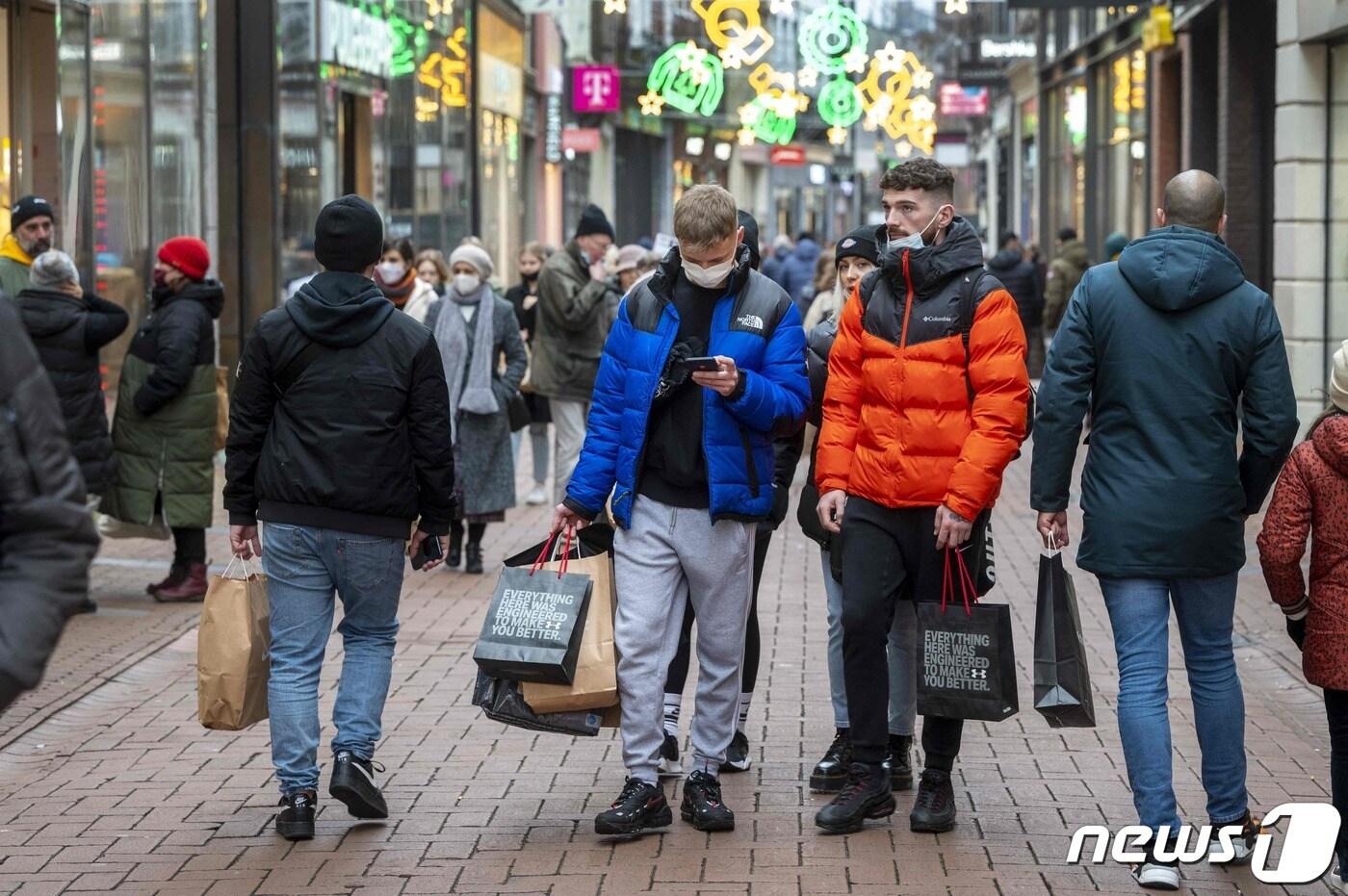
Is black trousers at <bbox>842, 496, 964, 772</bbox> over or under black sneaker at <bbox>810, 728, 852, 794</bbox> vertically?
over

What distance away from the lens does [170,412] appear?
9.95 m

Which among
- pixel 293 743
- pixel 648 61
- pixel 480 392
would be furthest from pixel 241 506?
pixel 648 61

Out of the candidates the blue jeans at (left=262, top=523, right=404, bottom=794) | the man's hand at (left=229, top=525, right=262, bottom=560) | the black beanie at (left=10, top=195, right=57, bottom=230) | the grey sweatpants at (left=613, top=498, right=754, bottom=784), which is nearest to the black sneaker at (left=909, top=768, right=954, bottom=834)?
the grey sweatpants at (left=613, top=498, right=754, bottom=784)

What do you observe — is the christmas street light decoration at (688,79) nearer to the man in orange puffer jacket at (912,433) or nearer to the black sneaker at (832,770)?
the black sneaker at (832,770)

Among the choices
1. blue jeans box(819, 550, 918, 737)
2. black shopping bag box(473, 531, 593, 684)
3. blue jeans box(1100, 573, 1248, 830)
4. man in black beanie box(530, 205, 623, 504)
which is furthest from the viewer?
man in black beanie box(530, 205, 623, 504)

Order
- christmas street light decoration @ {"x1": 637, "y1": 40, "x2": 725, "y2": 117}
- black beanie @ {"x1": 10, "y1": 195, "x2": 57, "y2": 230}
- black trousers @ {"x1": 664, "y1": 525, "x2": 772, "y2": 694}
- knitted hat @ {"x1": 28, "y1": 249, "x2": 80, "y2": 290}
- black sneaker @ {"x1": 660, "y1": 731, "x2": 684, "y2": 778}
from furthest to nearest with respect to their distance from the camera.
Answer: christmas street light decoration @ {"x1": 637, "y1": 40, "x2": 725, "y2": 117}, black beanie @ {"x1": 10, "y1": 195, "x2": 57, "y2": 230}, knitted hat @ {"x1": 28, "y1": 249, "x2": 80, "y2": 290}, black sneaker @ {"x1": 660, "y1": 731, "x2": 684, "y2": 778}, black trousers @ {"x1": 664, "y1": 525, "x2": 772, "y2": 694}

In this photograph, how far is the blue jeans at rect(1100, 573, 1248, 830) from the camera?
536cm

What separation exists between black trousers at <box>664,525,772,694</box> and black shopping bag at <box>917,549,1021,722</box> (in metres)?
0.77

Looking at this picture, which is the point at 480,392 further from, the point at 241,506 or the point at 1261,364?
the point at 1261,364

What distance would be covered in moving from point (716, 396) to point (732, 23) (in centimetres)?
1445

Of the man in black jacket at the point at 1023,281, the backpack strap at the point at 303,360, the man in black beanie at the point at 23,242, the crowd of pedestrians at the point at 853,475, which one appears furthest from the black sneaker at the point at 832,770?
the man in black jacket at the point at 1023,281

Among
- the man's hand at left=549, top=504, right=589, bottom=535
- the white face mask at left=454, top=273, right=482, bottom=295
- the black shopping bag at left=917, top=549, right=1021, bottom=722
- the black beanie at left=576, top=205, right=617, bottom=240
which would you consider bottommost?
the black shopping bag at left=917, top=549, right=1021, bottom=722

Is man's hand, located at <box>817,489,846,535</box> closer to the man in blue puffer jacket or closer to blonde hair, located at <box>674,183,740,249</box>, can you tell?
the man in blue puffer jacket

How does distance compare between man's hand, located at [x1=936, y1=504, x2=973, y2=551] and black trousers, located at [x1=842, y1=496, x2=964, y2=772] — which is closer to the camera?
man's hand, located at [x1=936, y1=504, x2=973, y2=551]
